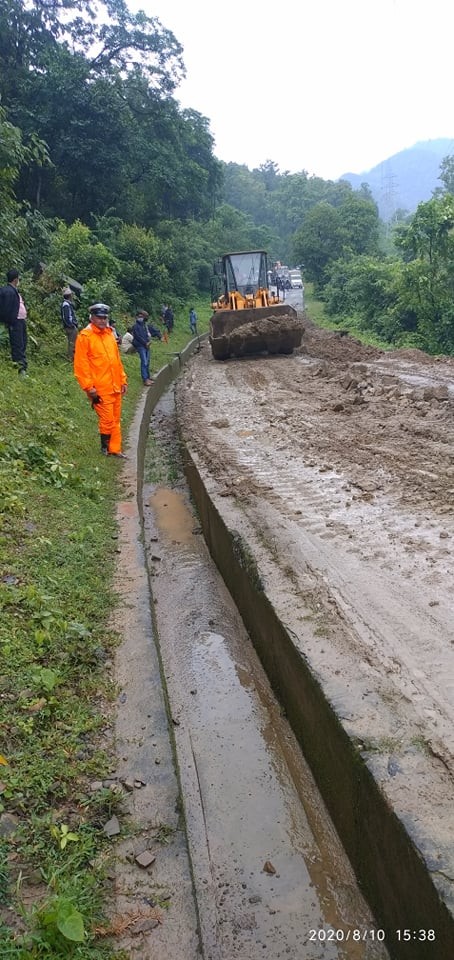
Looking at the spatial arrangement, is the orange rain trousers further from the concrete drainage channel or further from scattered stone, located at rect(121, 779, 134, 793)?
scattered stone, located at rect(121, 779, 134, 793)

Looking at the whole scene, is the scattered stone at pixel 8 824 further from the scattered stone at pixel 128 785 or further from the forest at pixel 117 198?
the forest at pixel 117 198

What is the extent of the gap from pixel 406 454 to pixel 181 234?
27.8m

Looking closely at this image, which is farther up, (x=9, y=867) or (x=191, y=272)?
(x=191, y=272)

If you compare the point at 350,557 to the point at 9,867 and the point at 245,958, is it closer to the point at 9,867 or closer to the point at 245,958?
the point at 245,958

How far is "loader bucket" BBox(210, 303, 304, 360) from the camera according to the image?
14.9 meters

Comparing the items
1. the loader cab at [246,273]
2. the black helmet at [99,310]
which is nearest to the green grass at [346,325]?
the loader cab at [246,273]

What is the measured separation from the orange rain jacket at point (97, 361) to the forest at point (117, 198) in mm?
5176

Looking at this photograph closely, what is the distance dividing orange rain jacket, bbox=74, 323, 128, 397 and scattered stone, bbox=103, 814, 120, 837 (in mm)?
4859

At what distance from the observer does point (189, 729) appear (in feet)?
10.8

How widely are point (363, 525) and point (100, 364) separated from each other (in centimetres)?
343

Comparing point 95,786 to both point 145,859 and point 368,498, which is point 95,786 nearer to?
point 145,859

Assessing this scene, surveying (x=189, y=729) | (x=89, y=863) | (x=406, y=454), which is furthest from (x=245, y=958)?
(x=406, y=454)

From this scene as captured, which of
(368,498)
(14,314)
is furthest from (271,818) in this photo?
(14,314)

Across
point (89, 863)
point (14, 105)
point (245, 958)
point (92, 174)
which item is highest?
point (14, 105)
